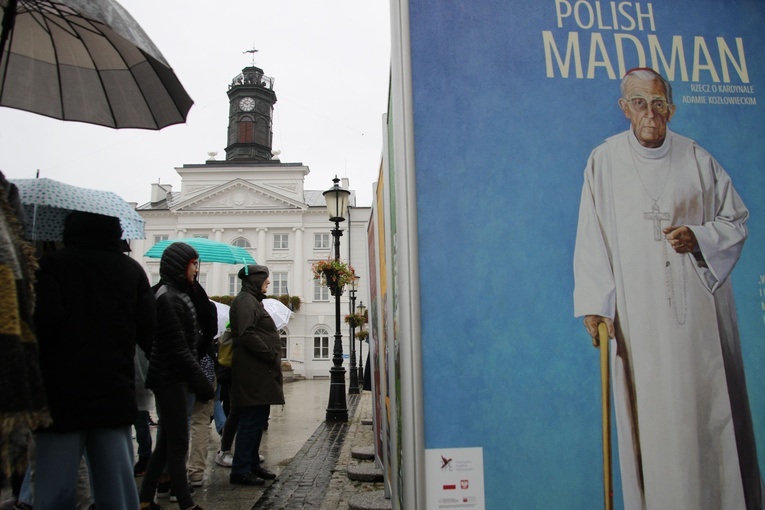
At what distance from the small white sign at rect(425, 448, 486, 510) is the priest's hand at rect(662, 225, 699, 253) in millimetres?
1020

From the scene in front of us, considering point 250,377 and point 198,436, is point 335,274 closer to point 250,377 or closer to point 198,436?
point 250,377

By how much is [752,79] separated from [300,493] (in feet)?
14.9

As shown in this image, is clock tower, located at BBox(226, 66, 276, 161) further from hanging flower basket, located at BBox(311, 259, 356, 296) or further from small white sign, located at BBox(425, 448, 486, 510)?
small white sign, located at BBox(425, 448, 486, 510)

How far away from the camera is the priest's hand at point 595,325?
6.64 ft

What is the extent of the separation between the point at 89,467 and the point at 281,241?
4325cm

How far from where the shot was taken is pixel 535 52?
2.17 metres

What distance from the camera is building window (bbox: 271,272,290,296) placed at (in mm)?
43812

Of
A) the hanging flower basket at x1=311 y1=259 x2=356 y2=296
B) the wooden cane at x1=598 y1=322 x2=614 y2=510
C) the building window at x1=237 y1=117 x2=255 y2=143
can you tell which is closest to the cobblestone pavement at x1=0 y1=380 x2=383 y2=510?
the wooden cane at x1=598 y1=322 x2=614 y2=510

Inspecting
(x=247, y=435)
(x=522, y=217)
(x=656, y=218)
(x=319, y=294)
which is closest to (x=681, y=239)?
(x=656, y=218)

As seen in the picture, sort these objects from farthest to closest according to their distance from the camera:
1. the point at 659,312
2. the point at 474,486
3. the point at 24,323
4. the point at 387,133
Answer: the point at 387,133, the point at 659,312, the point at 474,486, the point at 24,323

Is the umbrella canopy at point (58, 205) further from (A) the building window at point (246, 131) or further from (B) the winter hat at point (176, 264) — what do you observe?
(A) the building window at point (246, 131)

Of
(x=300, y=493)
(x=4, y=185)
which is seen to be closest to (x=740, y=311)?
(x=4, y=185)

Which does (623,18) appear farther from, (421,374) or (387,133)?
(421,374)

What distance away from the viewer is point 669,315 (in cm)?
204
